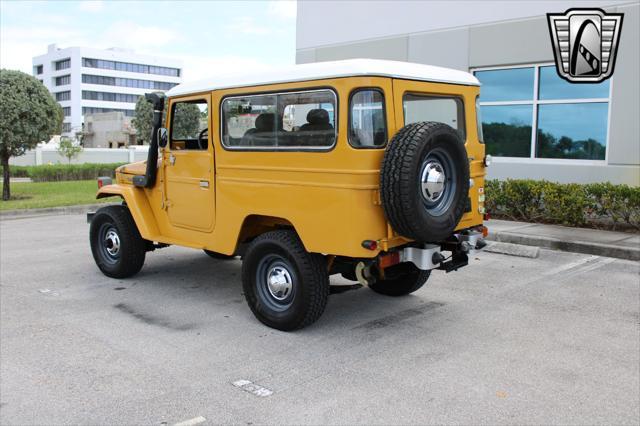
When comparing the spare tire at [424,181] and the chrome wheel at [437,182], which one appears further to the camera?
the chrome wheel at [437,182]

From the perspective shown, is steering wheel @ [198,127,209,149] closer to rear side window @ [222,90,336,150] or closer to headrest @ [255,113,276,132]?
rear side window @ [222,90,336,150]

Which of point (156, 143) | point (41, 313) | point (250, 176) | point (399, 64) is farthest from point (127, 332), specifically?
point (399, 64)

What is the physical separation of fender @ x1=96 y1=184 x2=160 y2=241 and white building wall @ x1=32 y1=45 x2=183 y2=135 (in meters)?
91.6

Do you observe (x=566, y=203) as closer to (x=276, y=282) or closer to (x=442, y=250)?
(x=442, y=250)

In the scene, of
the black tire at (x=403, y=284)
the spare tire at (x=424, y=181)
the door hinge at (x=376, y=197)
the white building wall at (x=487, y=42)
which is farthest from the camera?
the white building wall at (x=487, y=42)

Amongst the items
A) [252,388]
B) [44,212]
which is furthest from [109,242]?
[44,212]

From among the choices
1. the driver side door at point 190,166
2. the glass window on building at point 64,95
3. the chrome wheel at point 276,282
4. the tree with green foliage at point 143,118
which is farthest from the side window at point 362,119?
the glass window on building at point 64,95

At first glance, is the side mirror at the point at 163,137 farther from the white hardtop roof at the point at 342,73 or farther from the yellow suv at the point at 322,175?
the white hardtop roof at the point at 342,73

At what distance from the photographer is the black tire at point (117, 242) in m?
6.94

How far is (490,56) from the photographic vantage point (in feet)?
41.1

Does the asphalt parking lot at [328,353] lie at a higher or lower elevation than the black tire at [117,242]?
lower

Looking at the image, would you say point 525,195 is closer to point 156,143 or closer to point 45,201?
point 156,143

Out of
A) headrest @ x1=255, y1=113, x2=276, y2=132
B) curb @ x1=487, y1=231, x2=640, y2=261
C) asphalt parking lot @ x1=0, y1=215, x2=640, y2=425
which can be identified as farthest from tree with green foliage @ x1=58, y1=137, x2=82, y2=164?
headrest @ x1=255, y1=113, x2=276, y2=132

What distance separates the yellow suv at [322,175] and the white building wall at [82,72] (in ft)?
304
